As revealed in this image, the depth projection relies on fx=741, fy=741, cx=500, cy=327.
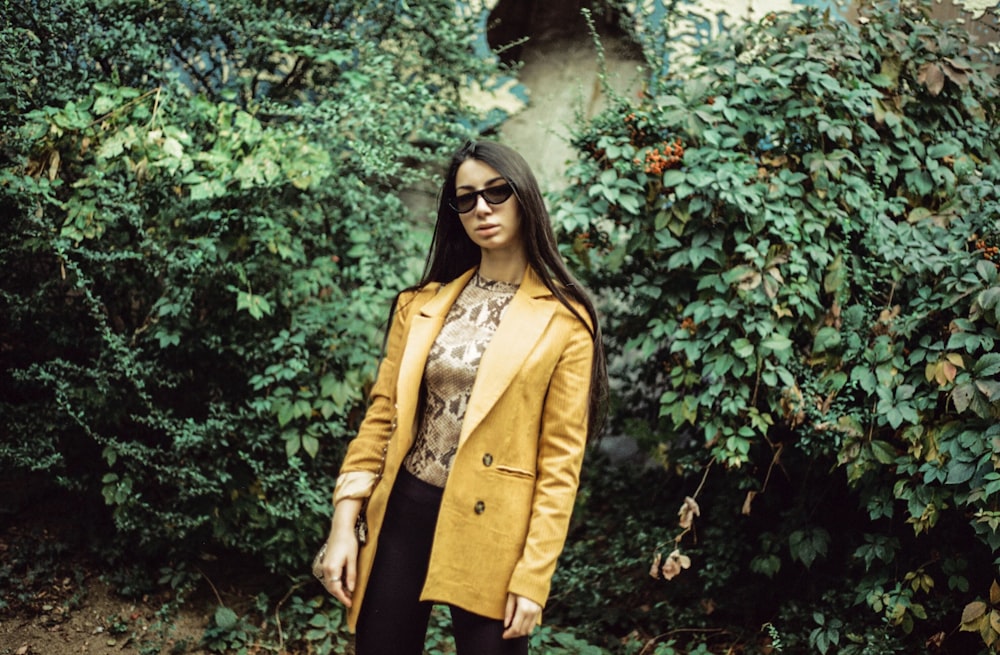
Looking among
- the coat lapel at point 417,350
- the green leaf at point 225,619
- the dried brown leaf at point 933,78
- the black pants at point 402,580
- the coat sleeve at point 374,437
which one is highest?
the dried brown leaf at point 933,78

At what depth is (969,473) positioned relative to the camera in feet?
8.03

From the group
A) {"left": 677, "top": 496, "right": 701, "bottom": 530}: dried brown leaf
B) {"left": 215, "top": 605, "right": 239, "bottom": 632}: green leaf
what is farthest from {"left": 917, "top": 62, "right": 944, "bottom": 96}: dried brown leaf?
{"left": 215, "top": 605, "right": 239, "bottom": 632}: green leaf

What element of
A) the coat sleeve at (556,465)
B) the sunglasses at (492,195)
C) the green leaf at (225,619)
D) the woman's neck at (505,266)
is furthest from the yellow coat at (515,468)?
the green leaf at (225,619)

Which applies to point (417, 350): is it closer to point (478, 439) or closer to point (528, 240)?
point (478, 439)

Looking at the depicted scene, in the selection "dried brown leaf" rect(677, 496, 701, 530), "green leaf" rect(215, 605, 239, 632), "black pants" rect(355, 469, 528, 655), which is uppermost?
"black pants" rect(355, 469, 528, 655)

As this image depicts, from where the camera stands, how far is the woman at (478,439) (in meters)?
1.77

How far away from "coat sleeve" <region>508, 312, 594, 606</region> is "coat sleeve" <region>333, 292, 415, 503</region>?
17.7 inches

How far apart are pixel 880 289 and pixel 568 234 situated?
4.30ft

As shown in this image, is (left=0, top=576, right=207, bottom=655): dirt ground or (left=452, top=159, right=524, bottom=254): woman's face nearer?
(left=452, top=159, right=524, bottom=254): woman's face

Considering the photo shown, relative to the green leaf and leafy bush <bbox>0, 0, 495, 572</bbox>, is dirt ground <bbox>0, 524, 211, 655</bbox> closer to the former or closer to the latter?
the green leaf

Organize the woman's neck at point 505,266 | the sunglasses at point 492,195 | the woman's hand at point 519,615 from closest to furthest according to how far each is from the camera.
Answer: the woman's hand at point 519,615 < the sunglasses at point 492,195 < the woman's neck at point 505,266

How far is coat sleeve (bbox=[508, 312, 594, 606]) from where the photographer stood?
174 centimetres

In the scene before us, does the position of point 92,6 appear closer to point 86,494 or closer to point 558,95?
point 86,494

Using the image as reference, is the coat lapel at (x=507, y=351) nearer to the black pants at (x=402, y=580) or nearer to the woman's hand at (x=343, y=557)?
the black pants at (x=402, y=580)
